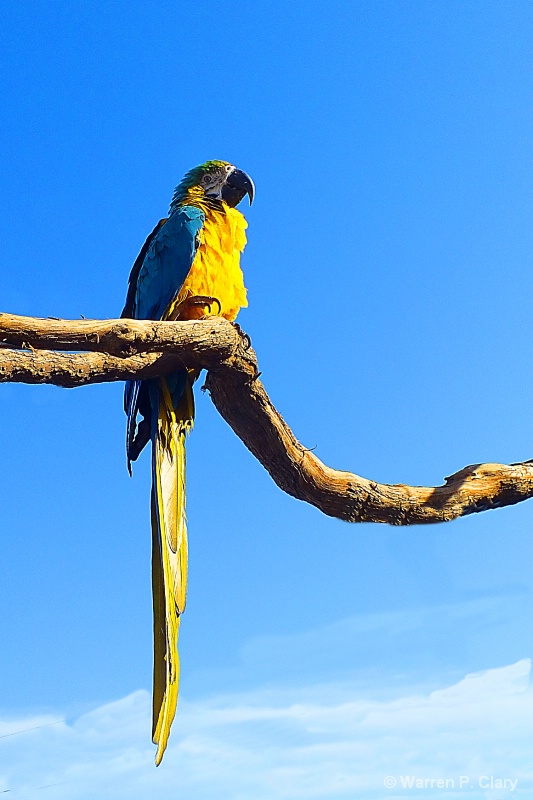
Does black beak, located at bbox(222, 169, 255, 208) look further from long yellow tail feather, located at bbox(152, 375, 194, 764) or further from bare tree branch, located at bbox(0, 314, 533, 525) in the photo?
bare tree branch, located at bbox(0, 314, 533, 525)

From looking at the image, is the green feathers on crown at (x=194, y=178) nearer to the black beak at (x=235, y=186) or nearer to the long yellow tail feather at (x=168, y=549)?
the black beak at (x=235, y=186)

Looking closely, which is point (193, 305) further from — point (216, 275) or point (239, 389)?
point (239, 389)

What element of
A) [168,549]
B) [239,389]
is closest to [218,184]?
[239,389]

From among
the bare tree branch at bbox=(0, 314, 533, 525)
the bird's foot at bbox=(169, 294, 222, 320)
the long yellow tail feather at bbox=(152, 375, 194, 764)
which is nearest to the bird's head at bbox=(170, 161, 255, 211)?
the bird's foot at bbox=(169, 294, 222, 320)

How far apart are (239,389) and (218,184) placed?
1.61 meters

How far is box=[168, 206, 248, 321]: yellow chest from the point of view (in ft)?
11.1

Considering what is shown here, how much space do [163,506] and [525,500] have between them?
4.90 feet

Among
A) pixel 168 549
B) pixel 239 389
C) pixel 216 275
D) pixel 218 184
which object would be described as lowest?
pixel 168 549

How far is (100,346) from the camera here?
2.22 metres

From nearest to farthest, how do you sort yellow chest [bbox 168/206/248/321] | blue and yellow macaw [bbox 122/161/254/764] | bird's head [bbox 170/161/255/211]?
blue and yellow macaw [bbox 122/161/254/764] → yellow chest [bbox 168/206/248/321] → bird's head [bbox 170/161/255/211]

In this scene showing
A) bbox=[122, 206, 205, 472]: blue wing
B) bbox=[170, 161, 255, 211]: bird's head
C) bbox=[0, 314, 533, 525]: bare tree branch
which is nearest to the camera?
bbox=[0, 314, 533, 525]: bare tree branch

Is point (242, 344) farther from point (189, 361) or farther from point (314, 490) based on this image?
point (314, 490)

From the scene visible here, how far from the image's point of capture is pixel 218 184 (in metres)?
3.84

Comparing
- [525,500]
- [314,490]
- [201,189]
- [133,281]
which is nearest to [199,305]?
[133,281]
